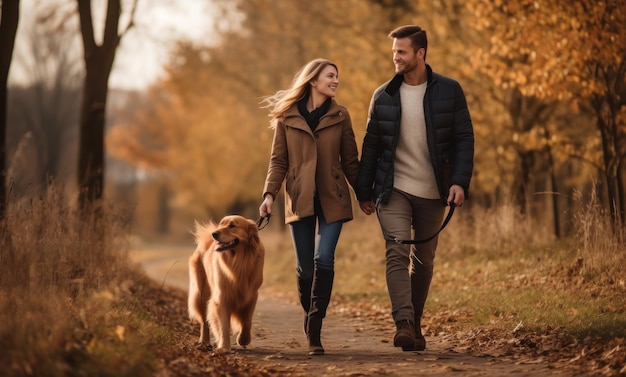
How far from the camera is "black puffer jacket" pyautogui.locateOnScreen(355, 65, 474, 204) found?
5.82 meters

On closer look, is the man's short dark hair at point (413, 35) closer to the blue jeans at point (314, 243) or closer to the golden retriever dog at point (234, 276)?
the blue jeans at point (314, 243)

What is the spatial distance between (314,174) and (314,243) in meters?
0.57

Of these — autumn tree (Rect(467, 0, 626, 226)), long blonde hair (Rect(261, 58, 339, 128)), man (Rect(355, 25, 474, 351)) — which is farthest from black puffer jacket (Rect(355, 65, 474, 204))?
autumn tree (Rect(467, 0, 626, 226))

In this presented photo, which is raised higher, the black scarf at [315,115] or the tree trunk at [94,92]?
the tree trunk at [94,92]

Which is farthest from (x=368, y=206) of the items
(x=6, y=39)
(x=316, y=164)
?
(x=6, y=39)

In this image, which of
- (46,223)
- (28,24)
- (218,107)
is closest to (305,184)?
(46,223)

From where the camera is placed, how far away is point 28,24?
34.5m

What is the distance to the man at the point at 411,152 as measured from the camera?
19.1 ft

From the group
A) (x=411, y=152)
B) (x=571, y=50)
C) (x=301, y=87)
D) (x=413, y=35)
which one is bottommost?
(x=411, y=152)

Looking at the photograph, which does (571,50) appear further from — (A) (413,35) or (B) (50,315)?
(B) (50,315)

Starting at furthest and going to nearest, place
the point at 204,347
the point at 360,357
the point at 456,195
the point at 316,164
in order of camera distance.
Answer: the point at 204,347, the point at 316,164, the point at 360,357, the point at 456,195

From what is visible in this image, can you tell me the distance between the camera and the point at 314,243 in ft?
20.5

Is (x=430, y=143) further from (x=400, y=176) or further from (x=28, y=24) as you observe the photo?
(x=28, y=24)

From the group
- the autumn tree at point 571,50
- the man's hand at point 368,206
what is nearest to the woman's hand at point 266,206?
the man's hand at point 368,206
